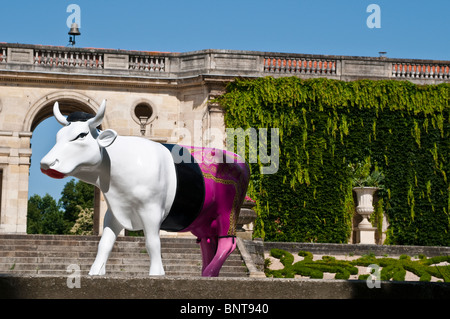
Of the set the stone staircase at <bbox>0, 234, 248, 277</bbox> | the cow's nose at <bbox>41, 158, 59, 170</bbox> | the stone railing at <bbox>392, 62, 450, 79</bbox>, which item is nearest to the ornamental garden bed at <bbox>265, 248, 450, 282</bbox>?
the stone staircase at <bbox>0, 234, 248, 277</bbox>

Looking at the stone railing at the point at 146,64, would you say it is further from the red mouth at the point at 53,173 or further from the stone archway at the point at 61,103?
the red mouth at the point at 53,173

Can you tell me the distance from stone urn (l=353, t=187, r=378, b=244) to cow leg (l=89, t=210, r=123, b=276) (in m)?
19.7

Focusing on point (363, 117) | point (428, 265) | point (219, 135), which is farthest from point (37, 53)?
point (428, 265)

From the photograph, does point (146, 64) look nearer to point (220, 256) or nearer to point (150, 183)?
point (220, 256)

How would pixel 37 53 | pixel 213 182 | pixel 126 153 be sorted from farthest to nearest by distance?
pixel 37 53 → pixel 213 182 → pixel 126 153

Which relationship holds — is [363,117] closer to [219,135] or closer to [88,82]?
[219,135]

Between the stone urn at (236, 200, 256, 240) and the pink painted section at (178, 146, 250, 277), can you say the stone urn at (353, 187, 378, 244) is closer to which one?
the stone urn at (236, 200, 256, 240)

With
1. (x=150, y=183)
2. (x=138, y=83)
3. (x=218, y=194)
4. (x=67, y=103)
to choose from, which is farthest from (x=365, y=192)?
(x=150, y=183)

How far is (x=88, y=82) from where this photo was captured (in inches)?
1049

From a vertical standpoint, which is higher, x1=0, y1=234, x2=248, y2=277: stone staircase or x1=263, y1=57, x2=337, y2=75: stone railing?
x1=263, y1=57, x2=337, y2=75: stone railing

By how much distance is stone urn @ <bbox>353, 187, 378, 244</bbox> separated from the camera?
27.0 m

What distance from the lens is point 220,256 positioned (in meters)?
8.92

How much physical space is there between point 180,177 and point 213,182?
0.54 m

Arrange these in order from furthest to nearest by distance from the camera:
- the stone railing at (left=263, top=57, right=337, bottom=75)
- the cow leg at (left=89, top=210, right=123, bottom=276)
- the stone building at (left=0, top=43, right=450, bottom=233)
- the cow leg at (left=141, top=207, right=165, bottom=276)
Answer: the stone railing at (left=263, top=57, right=337, bottom=75)
the stone building at (left=0, top=43, right=450, bottom=233)
the cow leg at (left=141, top=207, right=165, bottom=276)
the cow leg at (left=89, top=210, right=123, bottom=276)
